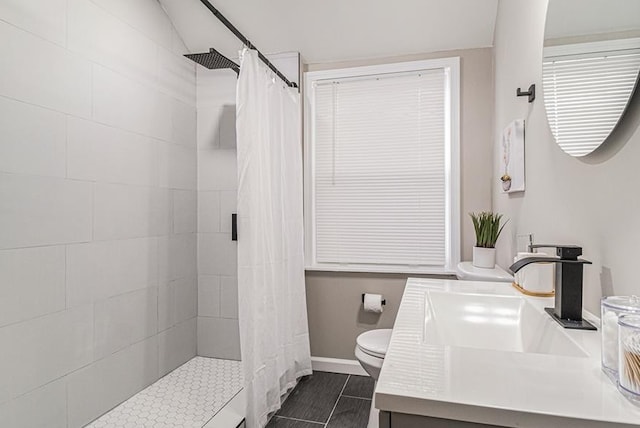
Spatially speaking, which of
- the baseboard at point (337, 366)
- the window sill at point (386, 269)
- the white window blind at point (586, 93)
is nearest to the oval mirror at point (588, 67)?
the white window blind at point (586, 93)

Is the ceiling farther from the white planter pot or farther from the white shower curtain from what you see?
the white planter pot

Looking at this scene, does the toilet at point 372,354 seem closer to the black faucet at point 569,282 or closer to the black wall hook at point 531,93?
the black faucet at point 569,282

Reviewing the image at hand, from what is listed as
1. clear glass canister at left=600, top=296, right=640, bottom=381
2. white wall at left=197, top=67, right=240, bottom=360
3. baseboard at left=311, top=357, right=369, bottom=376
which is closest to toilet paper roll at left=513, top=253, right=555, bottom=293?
clear glass canister at left=600, top=296, right=640, bottom=381

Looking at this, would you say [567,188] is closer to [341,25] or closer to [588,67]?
[588,67]

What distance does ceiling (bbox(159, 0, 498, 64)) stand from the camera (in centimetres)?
227

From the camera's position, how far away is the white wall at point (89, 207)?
1.55 metres

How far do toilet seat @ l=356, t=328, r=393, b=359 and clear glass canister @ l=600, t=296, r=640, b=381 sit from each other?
4.33 ft

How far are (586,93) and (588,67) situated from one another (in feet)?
0.23

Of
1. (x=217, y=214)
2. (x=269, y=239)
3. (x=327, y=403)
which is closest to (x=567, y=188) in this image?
(x=269, y=239)

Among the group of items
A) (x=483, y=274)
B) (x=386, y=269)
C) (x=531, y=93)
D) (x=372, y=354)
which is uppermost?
(x=531, y=93)

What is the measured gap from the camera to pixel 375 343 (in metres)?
1.99

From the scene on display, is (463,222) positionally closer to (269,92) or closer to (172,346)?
(269,92)

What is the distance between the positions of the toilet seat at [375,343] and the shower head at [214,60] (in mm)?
1731

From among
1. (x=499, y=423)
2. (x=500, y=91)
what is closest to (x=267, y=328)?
(x=499, y=423)
